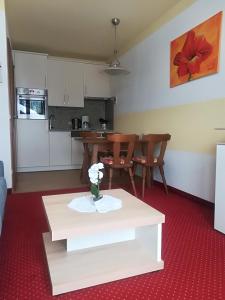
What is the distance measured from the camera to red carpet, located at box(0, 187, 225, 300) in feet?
3.98

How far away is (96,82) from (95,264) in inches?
174

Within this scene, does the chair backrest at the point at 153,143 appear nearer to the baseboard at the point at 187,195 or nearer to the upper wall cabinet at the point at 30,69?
the baseboard at the point at 187,195

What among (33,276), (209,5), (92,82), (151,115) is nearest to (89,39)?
(92,82)

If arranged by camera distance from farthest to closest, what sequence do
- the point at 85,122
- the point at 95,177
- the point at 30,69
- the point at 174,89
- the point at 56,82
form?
the point at 85,122
the point at 56,82
the point at 30,69
the point at 174,89
the point at 95,177

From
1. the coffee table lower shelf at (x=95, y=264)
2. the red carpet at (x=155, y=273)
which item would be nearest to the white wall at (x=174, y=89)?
the red carpet at (x=155, y=273)

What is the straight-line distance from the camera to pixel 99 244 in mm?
1557

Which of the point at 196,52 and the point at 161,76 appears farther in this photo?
the point at 161,76

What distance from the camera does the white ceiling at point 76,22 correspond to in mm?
2992

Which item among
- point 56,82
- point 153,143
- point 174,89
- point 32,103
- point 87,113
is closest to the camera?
point 153,143

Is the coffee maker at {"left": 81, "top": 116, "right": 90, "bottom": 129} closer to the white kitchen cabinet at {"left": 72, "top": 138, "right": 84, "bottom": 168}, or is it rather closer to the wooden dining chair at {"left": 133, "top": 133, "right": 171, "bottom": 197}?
the white kitchen cabinet at {"left": 72, "top": 138, "right": 84, "bottom": 168}

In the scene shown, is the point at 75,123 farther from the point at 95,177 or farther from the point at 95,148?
the point at 95,177

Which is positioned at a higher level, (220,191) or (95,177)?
(95,177)

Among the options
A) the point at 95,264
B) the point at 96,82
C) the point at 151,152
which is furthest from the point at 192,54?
the point at 96,82

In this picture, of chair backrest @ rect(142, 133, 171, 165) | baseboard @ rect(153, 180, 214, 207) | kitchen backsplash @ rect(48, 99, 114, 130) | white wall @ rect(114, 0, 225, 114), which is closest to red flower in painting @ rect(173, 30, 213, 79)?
white wall @ rect(114, 0, 225, 114)
